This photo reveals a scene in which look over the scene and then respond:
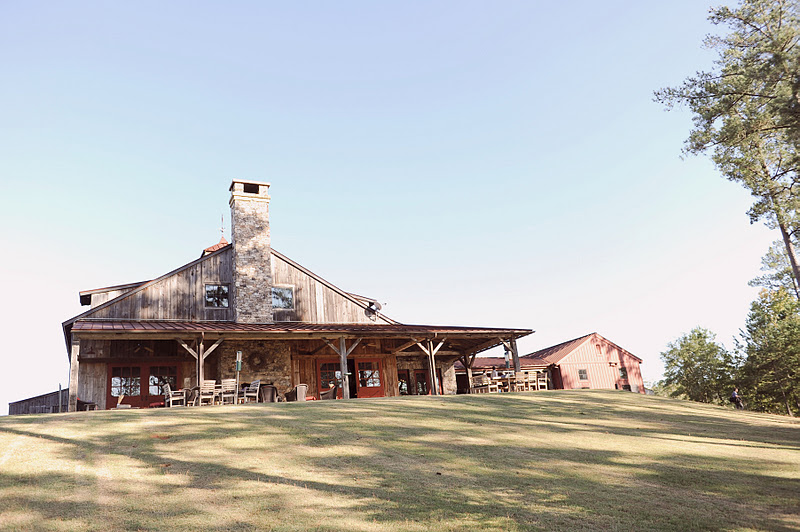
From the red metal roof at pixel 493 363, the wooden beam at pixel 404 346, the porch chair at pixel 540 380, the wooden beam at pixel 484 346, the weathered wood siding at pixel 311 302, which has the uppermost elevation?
the weathered wood siding at pixel 311 302

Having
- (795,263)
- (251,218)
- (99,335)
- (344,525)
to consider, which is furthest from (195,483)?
(795,263)

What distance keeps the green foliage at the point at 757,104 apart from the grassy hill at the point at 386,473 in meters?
8.14

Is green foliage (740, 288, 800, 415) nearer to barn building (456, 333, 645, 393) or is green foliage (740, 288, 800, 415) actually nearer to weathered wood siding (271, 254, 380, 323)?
barn building (456, 333, 645, 393)

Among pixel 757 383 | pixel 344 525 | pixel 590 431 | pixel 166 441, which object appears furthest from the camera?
pixel 757 383

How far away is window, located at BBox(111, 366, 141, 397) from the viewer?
19.2 m

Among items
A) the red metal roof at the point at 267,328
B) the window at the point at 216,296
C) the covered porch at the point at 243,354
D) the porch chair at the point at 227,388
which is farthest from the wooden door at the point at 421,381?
the porch chair at the point at 227,388

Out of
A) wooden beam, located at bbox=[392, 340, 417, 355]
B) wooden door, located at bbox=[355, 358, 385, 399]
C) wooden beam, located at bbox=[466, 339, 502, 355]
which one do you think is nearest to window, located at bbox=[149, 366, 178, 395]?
wooden door, located at bbox=[355, 358, 385, 399]

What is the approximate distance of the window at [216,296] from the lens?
2214 centimetres

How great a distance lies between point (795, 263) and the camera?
19.3m

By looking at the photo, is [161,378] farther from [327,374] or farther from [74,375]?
Result: [327,374]

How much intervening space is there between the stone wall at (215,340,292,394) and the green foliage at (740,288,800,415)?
27819mm

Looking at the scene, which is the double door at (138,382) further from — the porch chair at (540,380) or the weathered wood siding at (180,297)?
the porch chair at (540,380)

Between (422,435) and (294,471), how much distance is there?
3400mm

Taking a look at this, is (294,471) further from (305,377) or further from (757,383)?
(757,383)
